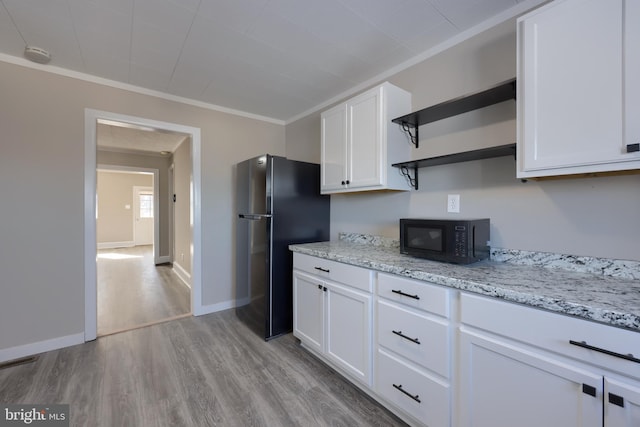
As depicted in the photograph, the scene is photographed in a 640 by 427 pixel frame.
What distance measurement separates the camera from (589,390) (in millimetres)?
887

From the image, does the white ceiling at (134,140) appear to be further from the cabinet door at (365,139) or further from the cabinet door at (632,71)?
the cabinet door at (632,71)

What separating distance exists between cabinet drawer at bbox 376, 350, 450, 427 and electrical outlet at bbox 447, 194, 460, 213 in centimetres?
104

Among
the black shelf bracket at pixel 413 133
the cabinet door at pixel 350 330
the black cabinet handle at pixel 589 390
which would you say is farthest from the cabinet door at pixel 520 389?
the black shelf bracket at pixel 413 133

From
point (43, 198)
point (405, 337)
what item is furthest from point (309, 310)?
point (43, 198)

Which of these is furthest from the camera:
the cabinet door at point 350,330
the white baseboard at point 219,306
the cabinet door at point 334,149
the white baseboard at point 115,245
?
the white baseboard at point 115,245

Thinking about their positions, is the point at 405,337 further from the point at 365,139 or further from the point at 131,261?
the point at 131,261

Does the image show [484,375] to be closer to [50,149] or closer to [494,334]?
[494,334]

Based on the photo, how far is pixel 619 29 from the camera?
1062 mm

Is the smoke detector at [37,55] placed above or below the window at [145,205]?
above

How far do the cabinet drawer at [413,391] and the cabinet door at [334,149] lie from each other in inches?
53.8

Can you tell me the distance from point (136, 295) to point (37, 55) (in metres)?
2.93

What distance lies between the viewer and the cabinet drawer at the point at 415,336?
1.29 metres

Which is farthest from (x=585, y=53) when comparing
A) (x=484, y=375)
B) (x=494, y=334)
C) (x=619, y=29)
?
(x=484, y=375)

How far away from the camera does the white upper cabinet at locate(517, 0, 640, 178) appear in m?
1.05
